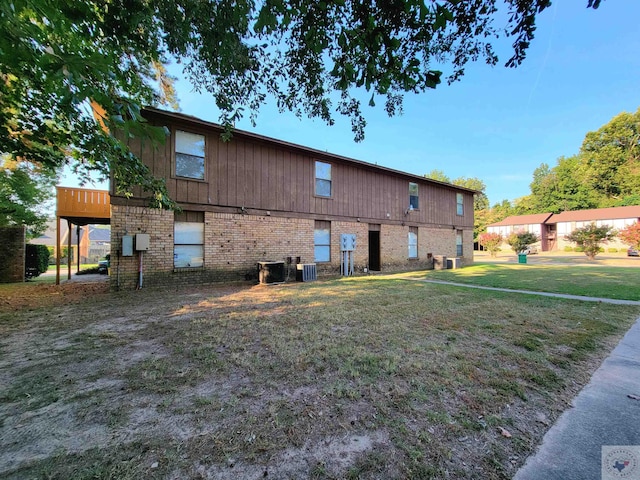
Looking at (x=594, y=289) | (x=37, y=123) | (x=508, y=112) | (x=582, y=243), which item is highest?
(x=508, y=112)

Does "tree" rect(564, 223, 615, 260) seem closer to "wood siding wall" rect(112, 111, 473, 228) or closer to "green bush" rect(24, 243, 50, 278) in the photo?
"wood siding wall" rect(112, 111, 473, 228)

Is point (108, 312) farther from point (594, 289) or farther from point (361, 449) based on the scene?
point (594, 289)

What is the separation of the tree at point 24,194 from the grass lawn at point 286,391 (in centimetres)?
1337

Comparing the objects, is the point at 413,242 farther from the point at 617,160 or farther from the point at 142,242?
the point at 617,160

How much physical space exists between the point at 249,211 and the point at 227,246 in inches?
61.4

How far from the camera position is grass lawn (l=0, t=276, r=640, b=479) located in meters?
1.65

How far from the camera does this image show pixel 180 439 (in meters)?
1.82

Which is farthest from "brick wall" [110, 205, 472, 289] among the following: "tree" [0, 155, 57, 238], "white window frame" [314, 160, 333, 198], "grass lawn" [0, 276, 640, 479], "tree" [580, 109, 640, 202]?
"tree" [580, 109, 640, 202]

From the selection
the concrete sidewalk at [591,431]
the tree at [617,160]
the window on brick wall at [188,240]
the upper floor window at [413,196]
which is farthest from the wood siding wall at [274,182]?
the tree at [617,160]

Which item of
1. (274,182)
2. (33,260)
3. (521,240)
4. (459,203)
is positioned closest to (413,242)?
(459,203)

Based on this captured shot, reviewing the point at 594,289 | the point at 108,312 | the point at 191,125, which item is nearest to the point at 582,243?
the point at 594,289

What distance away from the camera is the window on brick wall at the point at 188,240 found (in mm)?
8648

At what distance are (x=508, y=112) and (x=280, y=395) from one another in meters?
30.9

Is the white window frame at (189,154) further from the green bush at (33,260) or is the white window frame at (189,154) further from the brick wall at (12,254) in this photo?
the green bush at (33,260)
